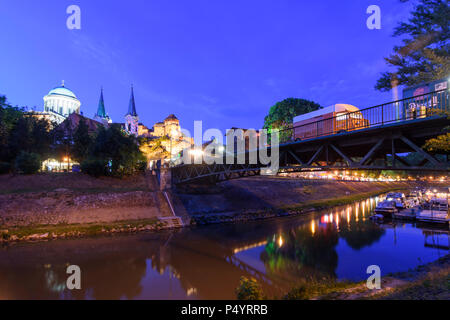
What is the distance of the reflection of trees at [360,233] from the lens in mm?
21562

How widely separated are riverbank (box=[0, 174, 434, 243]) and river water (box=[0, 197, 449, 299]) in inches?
104

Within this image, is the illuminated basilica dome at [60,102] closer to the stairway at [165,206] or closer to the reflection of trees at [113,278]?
the stairway at [165,206]

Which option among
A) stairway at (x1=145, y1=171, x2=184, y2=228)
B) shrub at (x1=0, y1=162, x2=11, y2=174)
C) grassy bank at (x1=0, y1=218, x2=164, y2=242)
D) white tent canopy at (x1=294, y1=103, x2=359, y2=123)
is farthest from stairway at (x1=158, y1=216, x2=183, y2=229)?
shrub at (x1=0, y1=162, x2=11, y2=174)

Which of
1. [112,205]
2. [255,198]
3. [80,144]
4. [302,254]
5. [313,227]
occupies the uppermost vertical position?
[80,144]

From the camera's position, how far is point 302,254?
18656 millimetres

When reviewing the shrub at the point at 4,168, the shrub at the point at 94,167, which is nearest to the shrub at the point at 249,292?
the shrub at the point at 94,167

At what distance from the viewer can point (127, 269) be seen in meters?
16.0

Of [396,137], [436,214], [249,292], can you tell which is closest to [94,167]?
[249,292]

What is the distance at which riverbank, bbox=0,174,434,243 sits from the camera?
23.7 m

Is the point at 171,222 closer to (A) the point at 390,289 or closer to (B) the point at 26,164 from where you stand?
(B) the point at 26,164

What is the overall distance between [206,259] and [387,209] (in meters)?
29.6

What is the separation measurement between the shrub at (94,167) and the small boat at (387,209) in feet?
138
